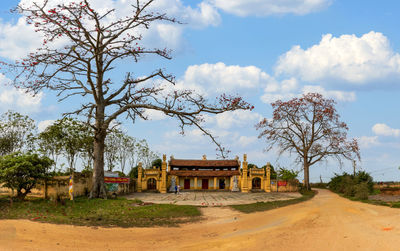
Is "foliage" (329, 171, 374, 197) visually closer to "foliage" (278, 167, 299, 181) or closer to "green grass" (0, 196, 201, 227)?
"foliage" (278, 167, 299, 181)

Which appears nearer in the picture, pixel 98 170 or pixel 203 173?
pixel 98 170

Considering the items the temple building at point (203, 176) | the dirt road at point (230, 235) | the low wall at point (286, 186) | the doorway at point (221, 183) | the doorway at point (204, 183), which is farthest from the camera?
the doorway at point (221, 183)

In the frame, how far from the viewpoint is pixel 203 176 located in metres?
43.2

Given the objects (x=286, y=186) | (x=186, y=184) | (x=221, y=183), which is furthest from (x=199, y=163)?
(x=286, y=186)

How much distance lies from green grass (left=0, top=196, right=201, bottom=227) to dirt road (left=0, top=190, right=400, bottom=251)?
41.9 inches

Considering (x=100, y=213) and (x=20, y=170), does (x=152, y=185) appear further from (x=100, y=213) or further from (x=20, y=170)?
(x=100, y=213)

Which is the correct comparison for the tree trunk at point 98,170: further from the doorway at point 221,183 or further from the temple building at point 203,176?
the doorway at point 221,183

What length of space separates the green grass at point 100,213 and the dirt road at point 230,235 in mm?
1065

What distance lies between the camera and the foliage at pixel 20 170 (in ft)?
58.2

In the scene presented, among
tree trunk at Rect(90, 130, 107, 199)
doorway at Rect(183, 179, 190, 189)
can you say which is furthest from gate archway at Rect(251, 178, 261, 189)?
tree trunk at Rect(90, 130, 107, 199)

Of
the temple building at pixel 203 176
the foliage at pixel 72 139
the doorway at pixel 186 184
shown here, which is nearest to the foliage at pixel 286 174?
the temple building at pixel 203 176

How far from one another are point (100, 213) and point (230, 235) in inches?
278

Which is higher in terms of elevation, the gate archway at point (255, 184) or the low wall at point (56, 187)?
the low wall at point (56, 187)

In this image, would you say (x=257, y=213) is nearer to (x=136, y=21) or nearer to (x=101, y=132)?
(x=101, y=132)
